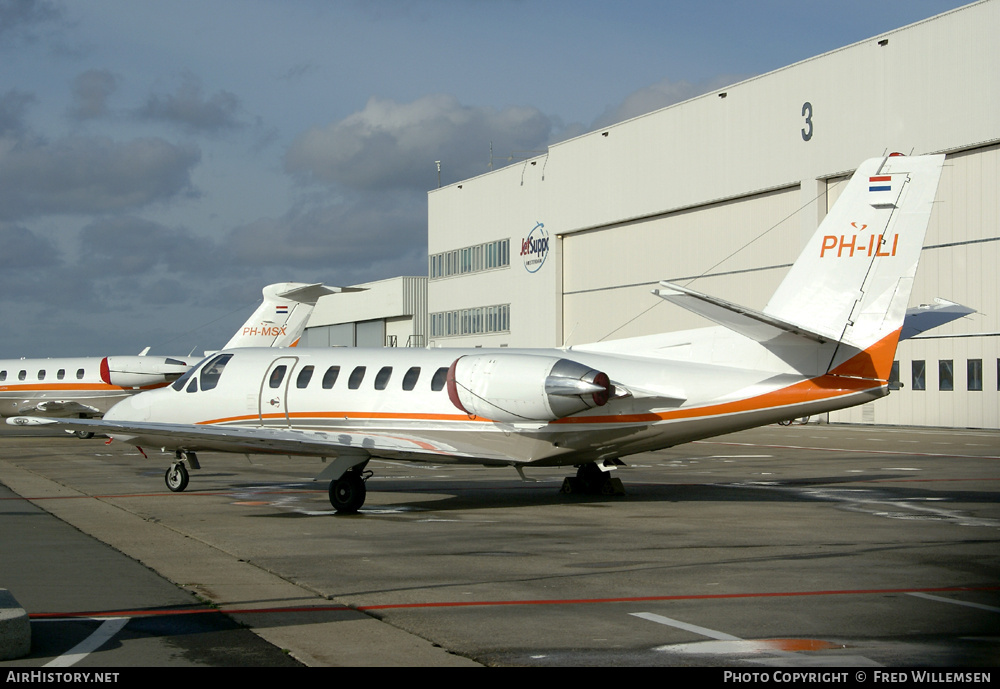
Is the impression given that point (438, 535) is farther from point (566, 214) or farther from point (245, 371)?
point (566, 214)

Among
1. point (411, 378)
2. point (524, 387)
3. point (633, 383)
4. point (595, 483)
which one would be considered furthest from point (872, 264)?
point (411, 378)

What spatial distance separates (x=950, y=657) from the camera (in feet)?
25.6

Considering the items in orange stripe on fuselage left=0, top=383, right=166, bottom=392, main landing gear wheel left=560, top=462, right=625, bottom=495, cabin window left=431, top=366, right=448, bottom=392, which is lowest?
main landing gear wheel left=560, top=462, right=625, bottom=495

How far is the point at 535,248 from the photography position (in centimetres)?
7175

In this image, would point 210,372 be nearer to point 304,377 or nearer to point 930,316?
point 304,377

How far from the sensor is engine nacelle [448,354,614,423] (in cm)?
1734

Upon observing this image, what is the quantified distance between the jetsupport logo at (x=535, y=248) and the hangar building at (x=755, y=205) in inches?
7.3

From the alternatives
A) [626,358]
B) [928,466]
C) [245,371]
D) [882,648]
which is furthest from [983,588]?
[928,466]

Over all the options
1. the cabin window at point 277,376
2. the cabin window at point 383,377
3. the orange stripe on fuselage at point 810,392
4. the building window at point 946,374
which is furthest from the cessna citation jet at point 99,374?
the building window at point 946,374

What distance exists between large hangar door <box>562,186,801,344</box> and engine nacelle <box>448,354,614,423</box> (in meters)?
33.5

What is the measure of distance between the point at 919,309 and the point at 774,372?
3.72m

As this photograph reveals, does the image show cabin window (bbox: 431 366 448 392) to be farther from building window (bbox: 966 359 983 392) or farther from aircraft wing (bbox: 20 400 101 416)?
building window (bbox: 966 359 983 392)

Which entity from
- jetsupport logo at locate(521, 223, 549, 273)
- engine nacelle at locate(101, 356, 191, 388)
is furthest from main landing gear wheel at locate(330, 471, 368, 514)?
jetsupport logo at locate(521, 223, 549, 273)
